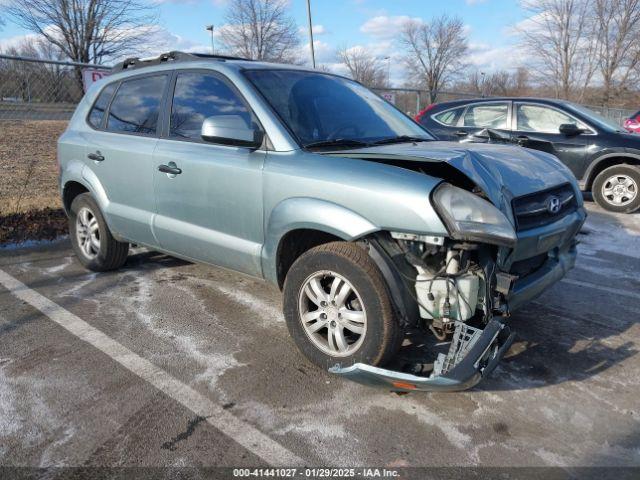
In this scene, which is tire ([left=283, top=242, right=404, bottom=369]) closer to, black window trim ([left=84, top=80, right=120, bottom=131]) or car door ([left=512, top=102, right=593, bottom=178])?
black window trim ([left=84, top=80, right=120, bottom=131])

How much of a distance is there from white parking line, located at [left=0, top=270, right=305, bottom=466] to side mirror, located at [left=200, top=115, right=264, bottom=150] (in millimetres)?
1510

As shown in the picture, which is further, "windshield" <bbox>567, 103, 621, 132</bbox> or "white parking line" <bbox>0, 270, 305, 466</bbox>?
"windshield" <bbox>567, 103, 621, 132</bbox>

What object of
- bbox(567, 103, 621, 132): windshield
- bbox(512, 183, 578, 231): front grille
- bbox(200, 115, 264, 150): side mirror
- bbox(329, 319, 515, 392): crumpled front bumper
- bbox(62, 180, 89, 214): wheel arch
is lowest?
bbox(329, 319, 515, 392): crumpled front bumper

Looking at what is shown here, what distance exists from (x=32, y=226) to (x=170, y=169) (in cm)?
357

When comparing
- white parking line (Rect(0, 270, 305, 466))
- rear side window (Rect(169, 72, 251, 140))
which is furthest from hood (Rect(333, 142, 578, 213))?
white parking line (Rect(0, 270, 305, 466))

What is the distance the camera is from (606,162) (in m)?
7.89

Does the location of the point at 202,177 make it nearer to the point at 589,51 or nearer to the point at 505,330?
the point at 505,330

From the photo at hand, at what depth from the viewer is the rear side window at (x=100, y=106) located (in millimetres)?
4793

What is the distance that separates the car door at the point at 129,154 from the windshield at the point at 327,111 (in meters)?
1.08

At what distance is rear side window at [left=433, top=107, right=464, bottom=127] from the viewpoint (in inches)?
343

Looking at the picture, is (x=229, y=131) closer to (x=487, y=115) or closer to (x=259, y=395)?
(x=259, y=395)

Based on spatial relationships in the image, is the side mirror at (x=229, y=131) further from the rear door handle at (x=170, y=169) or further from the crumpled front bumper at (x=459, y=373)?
the crumpled front bumper at (x=459, y=373)

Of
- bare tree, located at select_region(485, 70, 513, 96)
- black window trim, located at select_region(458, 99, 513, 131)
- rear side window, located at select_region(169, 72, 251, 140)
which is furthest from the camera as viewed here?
bare tree, located at select_region(485, 70, 513, 96)

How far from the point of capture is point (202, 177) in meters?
3.69
